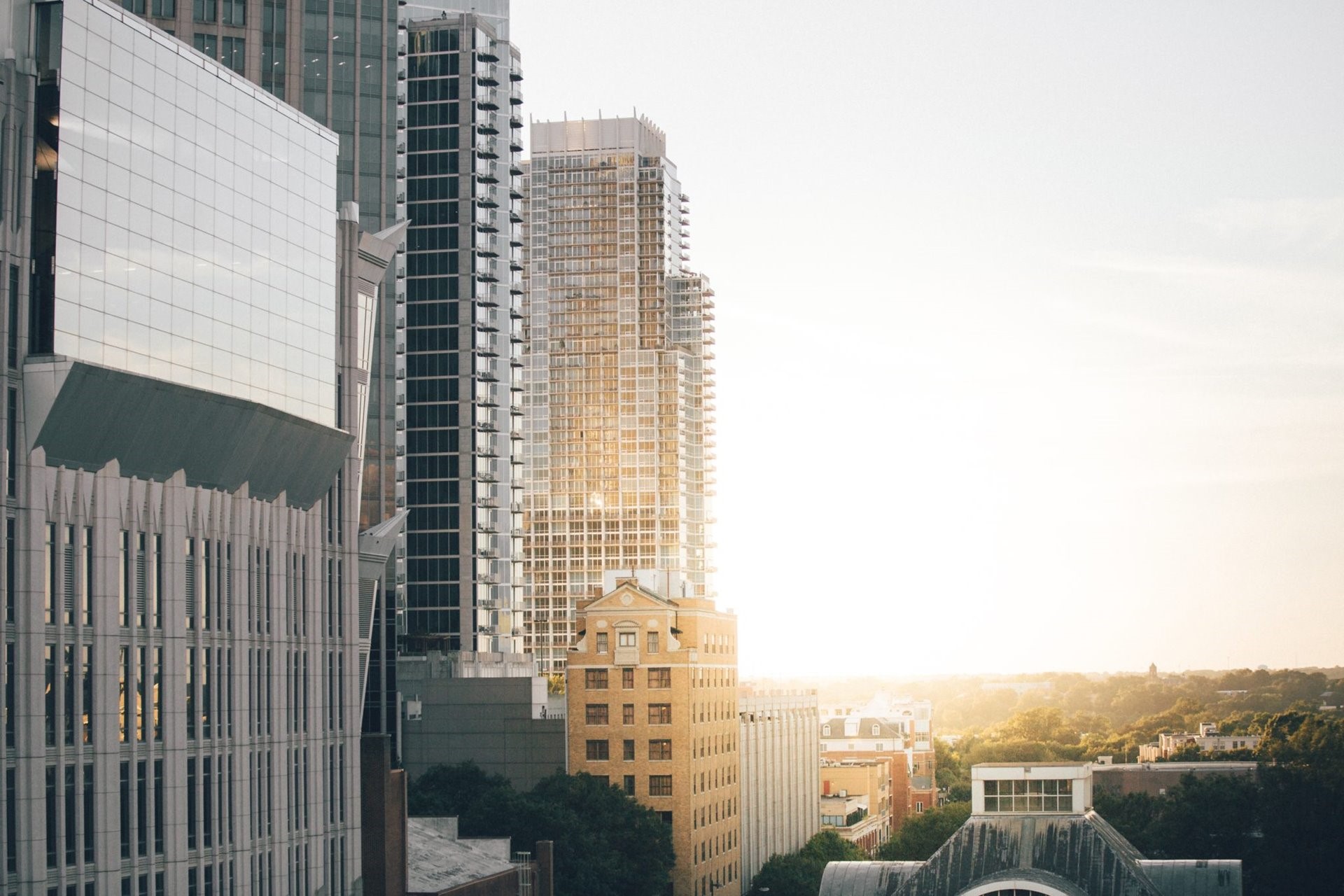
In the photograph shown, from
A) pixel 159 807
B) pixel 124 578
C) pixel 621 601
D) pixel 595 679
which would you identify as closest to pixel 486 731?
pixel 595 679

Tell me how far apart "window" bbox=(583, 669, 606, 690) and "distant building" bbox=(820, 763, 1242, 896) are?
38413 millimetres

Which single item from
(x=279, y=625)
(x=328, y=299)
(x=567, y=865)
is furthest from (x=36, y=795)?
(x=567, y=865)

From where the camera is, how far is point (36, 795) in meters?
62.3

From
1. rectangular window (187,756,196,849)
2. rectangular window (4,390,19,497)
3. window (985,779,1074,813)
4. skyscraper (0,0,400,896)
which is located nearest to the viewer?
rectangular window (4,390,19,497)

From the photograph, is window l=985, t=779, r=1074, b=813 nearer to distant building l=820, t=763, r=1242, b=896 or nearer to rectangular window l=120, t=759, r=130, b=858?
distant building l=820, t=763, r=1242, b=896

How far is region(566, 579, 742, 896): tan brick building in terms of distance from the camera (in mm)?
148250

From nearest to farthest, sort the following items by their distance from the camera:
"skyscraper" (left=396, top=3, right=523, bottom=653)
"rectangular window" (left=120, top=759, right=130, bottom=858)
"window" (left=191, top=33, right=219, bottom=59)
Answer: "rectangular window" (left=120, top=759, right=130, bottom=858) → "window" (left=191, top=33, right=219, bottom=59) → "skyscraper" (left=396, top=3, right=523, bottom=653)

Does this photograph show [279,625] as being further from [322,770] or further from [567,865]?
[567,865]

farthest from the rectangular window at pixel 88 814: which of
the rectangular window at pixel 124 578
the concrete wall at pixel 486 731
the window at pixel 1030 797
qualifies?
the concrete wall at pixel 486 731

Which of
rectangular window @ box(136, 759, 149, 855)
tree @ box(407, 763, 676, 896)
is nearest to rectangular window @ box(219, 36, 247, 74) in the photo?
tree @ box(407, 763, 676, 896)

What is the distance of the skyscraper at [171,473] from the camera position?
62906mm

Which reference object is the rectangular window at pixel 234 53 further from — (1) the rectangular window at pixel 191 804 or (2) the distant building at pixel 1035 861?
(1) the rectangular window at pixel 191 804

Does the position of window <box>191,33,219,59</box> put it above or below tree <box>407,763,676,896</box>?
above

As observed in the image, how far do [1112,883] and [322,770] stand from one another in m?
48.1
